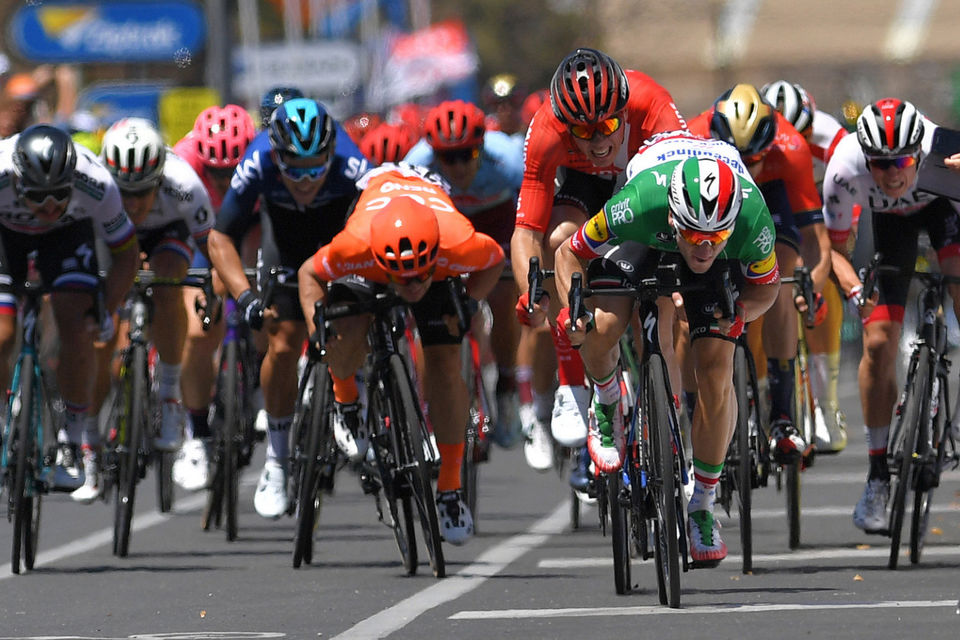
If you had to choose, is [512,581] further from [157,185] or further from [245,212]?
[157,185]

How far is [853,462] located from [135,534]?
6157 millimetres

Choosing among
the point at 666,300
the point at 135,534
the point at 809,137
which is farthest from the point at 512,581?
the point at 809,137

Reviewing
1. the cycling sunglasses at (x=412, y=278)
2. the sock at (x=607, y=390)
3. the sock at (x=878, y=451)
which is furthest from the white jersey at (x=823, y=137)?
the sock at (x=607, y=390)

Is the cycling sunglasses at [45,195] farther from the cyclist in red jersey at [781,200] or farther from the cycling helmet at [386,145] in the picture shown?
the cycling helmet at [386,145]

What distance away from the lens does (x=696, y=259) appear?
9312 mm

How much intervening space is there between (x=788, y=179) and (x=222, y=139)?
3.39 m

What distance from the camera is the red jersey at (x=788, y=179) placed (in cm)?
1228

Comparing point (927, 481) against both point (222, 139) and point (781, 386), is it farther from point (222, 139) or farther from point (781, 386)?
point (222, 139)

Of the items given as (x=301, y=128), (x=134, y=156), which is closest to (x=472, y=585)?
(x=301, y=128)

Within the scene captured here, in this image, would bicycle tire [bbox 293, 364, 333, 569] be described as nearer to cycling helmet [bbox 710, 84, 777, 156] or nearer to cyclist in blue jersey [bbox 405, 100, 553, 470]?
cycling helmet [bbox 710, 84, 777, 156]

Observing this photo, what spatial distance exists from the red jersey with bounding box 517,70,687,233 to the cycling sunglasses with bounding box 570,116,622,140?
1.07 ft

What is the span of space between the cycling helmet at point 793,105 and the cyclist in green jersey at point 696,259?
3600 mm

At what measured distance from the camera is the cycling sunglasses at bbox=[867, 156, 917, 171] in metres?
11.2

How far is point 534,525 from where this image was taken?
1320 cm
